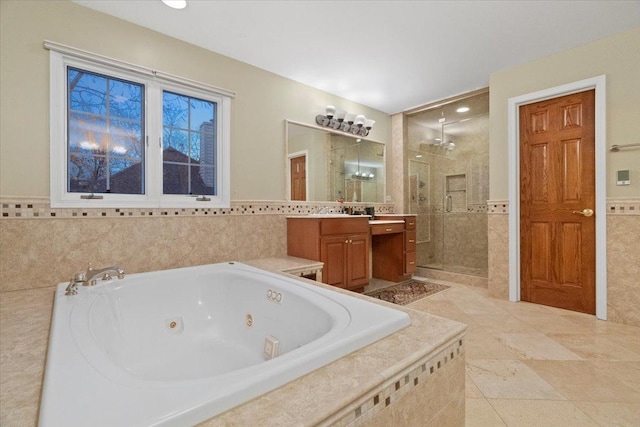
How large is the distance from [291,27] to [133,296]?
2.21 metres

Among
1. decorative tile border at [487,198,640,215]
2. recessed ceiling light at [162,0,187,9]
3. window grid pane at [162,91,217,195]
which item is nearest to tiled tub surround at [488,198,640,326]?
decorative tile border at [487,198,640,215]

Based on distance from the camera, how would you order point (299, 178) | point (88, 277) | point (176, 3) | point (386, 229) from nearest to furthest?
point (88, 277)
point (176, 3)
point (299, 178)
point (386, 229)

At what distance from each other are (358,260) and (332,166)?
122 centimetres

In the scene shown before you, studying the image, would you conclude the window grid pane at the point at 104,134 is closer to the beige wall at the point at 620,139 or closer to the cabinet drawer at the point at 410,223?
the cabinet drawer at the point at 410,223

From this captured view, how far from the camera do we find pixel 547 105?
285cm

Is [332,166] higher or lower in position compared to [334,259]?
higher

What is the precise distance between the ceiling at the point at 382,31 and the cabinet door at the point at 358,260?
1737 millimetres

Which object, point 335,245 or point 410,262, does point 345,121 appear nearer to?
point 335,245

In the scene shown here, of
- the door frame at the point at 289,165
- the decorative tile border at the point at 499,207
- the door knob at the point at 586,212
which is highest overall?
the door frame at the point at 289,165

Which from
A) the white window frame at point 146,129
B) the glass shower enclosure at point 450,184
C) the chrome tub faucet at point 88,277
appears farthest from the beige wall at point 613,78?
the chrome tub faucet at point 88,277

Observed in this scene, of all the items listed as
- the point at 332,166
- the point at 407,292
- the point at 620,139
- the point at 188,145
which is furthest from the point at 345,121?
the point at 620,139

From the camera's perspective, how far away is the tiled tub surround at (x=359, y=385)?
0.66 meters

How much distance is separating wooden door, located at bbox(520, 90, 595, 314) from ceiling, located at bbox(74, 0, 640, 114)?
60 cm

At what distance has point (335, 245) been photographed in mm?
2885
